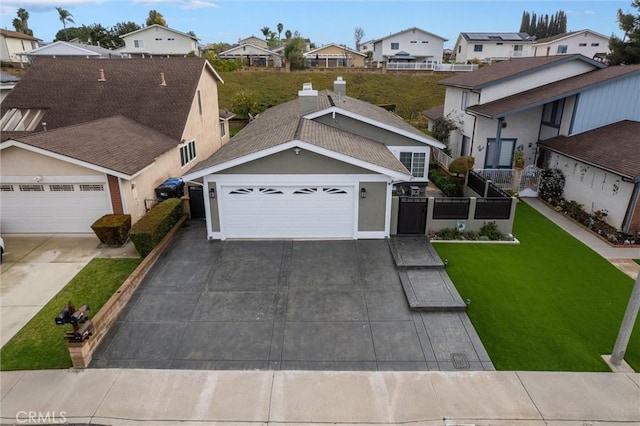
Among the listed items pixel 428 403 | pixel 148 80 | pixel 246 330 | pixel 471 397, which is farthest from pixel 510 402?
pixel 148 80

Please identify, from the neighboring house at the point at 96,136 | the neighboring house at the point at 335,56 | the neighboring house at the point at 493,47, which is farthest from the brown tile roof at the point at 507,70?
the neighboring house at the point at 335,56

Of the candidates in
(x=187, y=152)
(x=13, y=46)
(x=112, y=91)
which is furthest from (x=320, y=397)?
(x=13, y=46)

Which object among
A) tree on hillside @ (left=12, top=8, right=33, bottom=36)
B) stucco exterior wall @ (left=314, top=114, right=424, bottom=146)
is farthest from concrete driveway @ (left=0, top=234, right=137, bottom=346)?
tree on hillside @ (left=12, top=8, right=33, bottom=36)

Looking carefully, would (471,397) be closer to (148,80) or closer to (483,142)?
(483,142)

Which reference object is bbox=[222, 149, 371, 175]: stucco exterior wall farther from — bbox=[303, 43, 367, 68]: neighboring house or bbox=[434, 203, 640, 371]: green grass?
bbox=[303, 43, 367, 68]: neighboring house

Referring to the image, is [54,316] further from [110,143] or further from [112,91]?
[112,91]

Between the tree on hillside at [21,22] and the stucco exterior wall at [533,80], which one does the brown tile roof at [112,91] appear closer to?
the stucco exterior wall at [533,80]
